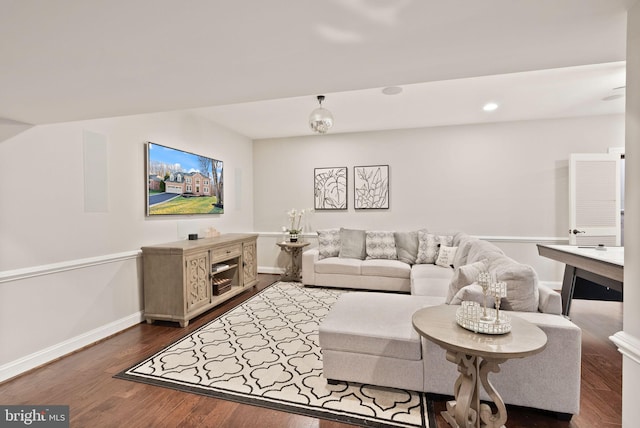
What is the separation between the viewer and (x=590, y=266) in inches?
110

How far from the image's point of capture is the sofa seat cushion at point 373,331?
1980 mm

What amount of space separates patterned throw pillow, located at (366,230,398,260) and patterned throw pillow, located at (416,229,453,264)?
15.9 inches

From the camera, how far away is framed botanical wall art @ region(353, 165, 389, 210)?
17.4 feet

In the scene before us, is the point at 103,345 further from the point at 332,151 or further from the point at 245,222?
the point at 332,151

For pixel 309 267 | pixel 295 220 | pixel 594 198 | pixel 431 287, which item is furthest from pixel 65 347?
pixel 594 198

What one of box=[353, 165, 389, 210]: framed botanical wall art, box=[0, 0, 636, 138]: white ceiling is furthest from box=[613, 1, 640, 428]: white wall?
box=[353, 165, 389, 210]: framed botanical wall art

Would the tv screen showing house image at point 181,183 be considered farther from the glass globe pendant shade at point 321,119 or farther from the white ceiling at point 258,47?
the glass globe pendant shade at point 321,119

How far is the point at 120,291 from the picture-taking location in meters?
3.18

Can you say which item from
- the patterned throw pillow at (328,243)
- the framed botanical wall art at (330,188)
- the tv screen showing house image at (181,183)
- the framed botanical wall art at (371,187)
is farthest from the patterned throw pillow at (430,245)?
the tv screen showing house image at (181,183)

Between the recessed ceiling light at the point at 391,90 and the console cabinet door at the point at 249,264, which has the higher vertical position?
the recessed ceiling light at the point at 391,90

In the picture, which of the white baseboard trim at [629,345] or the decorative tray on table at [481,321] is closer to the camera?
the white baseboard trim at [629,345]

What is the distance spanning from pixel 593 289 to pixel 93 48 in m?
4.64

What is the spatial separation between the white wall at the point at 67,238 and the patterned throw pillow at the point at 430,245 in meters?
3.54

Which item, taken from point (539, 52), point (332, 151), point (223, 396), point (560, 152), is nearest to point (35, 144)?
point (223, 396)
